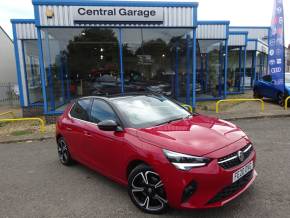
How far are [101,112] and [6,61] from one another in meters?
24.4

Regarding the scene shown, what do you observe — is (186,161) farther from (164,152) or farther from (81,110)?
(81,110)

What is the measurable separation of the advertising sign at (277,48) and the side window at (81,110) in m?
9.13

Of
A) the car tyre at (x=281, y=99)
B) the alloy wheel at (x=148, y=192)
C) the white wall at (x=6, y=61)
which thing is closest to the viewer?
the alloy wheel at (x=148, y=192)

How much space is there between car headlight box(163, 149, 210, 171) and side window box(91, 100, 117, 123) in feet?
4.38

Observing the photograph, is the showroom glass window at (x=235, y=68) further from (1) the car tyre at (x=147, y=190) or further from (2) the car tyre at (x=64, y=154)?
(1) the car tyre at (x=147, y=190)

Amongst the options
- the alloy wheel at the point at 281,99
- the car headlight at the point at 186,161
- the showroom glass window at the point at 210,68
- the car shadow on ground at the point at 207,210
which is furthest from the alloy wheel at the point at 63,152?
the showroom glass window at the point at 210,68

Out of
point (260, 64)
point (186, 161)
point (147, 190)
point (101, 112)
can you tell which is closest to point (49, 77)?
point (101, 112)

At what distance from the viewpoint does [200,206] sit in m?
3.07

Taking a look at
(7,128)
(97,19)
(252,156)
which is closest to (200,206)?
(252,156)

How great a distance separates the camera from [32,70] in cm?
1409

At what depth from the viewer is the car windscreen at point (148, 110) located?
13.2ft

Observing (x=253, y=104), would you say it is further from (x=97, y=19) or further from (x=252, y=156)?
(x=252, y=156)

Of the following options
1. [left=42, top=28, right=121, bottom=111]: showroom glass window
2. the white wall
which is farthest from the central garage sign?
the white wall

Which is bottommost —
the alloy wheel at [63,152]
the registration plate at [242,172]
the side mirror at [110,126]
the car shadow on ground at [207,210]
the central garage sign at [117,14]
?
the car shadow on ground at [207,210]
